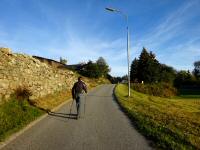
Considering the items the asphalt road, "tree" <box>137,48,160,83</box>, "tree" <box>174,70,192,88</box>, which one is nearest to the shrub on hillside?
"tree" <box>137,48,160,83</box>

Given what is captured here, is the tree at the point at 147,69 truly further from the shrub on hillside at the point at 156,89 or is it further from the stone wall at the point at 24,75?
the stone wall at the point at 24,75

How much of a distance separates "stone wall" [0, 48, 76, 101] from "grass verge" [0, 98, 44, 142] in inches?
28.5

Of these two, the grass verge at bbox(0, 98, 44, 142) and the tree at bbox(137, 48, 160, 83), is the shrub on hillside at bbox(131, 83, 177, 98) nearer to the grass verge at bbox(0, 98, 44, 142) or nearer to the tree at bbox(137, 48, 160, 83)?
the tree at bbox(137, 48, 160, 83)

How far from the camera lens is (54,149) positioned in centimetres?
826

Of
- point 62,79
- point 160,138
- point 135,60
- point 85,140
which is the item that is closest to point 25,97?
point 85,140

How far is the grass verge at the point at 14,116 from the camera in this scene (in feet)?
35.4

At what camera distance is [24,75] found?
18312 mm

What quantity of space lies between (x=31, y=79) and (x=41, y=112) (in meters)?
4.73

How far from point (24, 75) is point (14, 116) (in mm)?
5527

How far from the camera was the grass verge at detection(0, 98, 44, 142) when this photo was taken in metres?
10.8

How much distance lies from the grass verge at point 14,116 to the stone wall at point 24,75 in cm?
72

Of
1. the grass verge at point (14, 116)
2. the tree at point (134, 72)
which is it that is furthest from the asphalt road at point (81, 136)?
the tree at point (134, 72)

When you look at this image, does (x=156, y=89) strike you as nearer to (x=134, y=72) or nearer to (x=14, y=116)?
(x=134, y=72)

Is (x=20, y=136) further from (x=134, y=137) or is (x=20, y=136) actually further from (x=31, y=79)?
(x=31, y=79)
